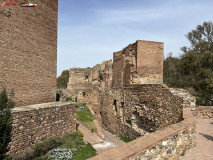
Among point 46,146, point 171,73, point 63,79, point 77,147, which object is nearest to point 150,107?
point 77,147

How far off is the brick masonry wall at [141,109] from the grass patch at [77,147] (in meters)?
2.90

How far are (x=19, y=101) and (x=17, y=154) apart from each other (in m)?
2.67

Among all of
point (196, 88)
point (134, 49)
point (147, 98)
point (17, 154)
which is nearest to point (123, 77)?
point (134, 49)

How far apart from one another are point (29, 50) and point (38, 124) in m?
3.80

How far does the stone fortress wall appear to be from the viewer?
22.4ft

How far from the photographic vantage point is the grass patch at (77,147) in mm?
6185

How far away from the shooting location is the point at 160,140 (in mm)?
3301

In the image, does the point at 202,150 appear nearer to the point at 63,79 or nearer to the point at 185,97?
the point at 185,97

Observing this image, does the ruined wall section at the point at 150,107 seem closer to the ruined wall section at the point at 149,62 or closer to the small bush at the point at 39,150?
the ruined wall section at the point at 149,62

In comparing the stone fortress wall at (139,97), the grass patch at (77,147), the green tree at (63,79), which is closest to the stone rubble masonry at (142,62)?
the stone fortress wall at (139,97)

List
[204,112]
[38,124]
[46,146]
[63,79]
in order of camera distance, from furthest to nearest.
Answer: [63,79] → [204,112] → [38,124] → [46,146]

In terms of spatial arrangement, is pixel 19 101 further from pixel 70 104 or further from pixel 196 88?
pixel 196 88

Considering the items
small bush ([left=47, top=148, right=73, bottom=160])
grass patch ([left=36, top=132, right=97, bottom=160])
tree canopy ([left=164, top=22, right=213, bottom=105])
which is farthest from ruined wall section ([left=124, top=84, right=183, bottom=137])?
tree canopy ([left=164, top=22, right=213, bottom=105])

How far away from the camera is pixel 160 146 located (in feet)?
10.9
